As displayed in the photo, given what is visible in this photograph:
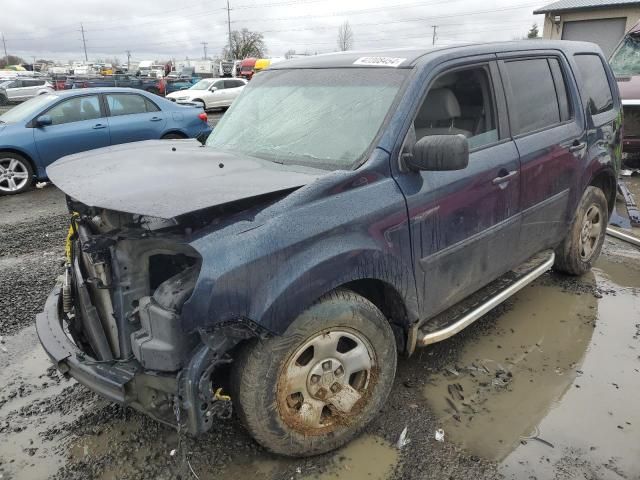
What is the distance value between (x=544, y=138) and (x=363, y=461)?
2502 mm

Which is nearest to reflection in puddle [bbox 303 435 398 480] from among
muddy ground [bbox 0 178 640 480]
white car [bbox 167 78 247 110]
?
muddy ground [bbox 0 178 640 480]

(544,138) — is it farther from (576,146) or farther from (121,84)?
(121,84)

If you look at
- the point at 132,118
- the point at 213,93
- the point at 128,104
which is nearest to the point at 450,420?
the point at 132,118

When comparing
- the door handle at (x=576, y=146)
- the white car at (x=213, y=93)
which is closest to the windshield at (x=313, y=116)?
the door handle at (x=576, y=146)

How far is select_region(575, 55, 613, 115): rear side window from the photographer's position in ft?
13.9

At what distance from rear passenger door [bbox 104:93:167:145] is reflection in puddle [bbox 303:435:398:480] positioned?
8009mm

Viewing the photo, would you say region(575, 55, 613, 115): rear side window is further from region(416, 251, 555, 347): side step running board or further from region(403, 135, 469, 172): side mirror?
region(403, 135, 469, 172): side mirror

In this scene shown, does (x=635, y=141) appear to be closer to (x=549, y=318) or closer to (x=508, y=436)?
(x=549, y=318)

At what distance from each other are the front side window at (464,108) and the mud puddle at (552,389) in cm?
149

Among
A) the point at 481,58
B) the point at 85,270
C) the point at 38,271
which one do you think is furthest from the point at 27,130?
the point at 481,58

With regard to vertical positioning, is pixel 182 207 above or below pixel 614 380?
above

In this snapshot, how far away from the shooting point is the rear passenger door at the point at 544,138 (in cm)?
351

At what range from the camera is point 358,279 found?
250cm

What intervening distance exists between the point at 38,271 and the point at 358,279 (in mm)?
4003
